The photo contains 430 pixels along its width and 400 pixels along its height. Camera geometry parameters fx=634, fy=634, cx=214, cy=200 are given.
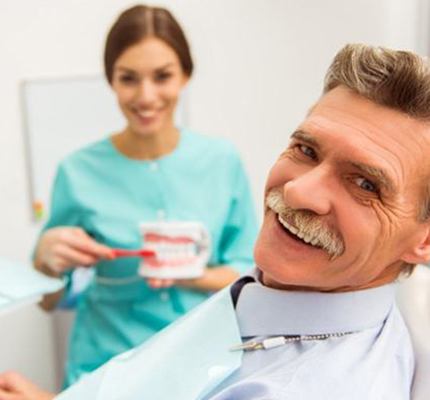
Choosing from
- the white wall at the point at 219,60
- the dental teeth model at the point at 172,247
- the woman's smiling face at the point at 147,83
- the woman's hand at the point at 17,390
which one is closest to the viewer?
the woman's hand at the point at 17,390

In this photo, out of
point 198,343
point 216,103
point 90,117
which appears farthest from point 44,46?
point 198,343

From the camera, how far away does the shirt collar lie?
0.88 metres

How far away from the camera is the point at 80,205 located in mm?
1486

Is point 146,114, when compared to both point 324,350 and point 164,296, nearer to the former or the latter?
point 164,296

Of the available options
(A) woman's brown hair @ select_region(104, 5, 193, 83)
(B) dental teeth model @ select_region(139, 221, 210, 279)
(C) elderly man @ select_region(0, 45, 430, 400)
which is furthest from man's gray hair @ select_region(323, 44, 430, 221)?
(A) woman's brown hair @ select_region(104, 5, 193, 83)

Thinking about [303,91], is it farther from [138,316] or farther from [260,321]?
[260,321]

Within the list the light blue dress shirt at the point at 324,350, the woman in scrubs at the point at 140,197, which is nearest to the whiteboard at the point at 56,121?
the woman in scrubs at the point at 140,197

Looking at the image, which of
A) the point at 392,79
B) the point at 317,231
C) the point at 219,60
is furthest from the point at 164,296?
the point at 219,60

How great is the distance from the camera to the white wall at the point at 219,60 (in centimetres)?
206

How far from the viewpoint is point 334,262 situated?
0.84 metres

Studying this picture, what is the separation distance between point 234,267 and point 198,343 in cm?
60

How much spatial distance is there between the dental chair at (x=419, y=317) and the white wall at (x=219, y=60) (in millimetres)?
1117

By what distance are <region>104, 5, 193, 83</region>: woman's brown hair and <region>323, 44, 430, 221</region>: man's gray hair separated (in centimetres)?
68

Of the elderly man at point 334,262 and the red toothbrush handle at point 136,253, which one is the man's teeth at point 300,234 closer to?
the elderly man at point 334,262
